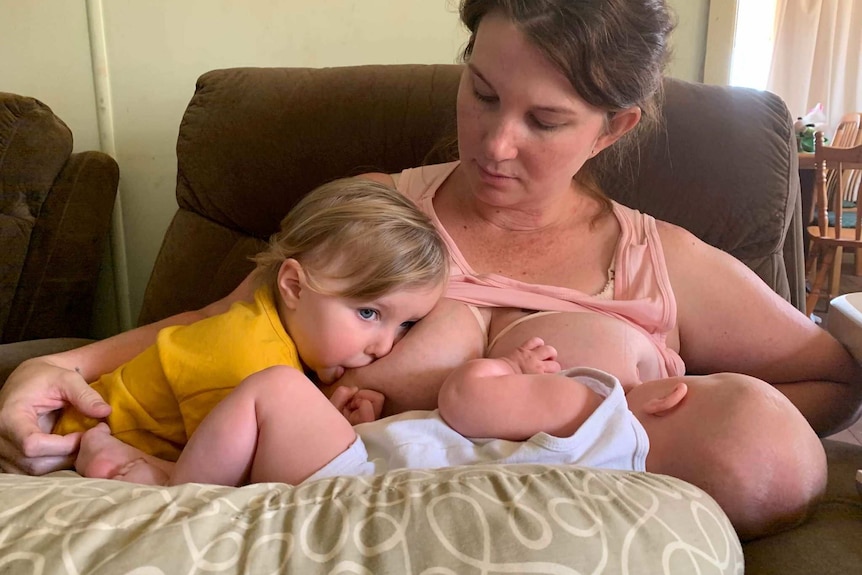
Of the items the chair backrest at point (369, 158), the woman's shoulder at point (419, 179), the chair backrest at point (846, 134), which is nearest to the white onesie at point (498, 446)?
the woman's shoulder at point (419, 179)

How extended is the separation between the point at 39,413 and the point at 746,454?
888 millimetres

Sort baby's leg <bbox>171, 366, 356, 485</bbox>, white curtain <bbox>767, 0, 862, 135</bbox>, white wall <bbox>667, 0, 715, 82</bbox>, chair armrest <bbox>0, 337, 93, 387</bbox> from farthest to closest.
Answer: white curtain <bbox>767, 0, 862, 135</bbox>
white wall <bbox>667, 0, 715, 82</bbox>
chair armrest <bbox>0, 337, 93, 387</bbox>
baby's leg <bbox>171, 366, 356, 485</bbox>

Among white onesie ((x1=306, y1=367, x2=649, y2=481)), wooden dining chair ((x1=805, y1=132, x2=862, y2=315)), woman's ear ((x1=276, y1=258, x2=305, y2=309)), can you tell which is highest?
woman's ear ((x1=276, y1=258, x2=305, y2=309))

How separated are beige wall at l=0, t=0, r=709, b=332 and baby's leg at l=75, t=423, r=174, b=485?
4.19ft

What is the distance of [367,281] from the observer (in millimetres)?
927

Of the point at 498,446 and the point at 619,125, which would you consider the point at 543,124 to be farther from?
the point at 498,446

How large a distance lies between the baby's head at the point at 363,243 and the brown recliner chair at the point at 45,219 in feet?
3.00

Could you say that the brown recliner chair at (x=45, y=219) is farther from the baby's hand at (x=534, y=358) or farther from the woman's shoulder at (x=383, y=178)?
the baby's hand at (x=534, y=358)

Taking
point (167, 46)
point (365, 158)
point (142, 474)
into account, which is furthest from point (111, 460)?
point (167, 46)

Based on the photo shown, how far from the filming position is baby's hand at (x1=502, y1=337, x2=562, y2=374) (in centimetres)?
89

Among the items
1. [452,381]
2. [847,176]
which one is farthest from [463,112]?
[847,176]

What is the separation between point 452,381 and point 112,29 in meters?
1.58

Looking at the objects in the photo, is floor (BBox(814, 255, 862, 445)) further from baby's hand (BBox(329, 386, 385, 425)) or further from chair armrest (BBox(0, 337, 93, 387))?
chair armrest (BBox(0, 337, 93, 387))

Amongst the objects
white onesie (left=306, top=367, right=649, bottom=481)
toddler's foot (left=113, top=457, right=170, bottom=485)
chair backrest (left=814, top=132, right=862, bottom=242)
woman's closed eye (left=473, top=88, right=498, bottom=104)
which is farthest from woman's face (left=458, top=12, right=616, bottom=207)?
chair backrest (left=814, top=132, right=862, bottom=242)
